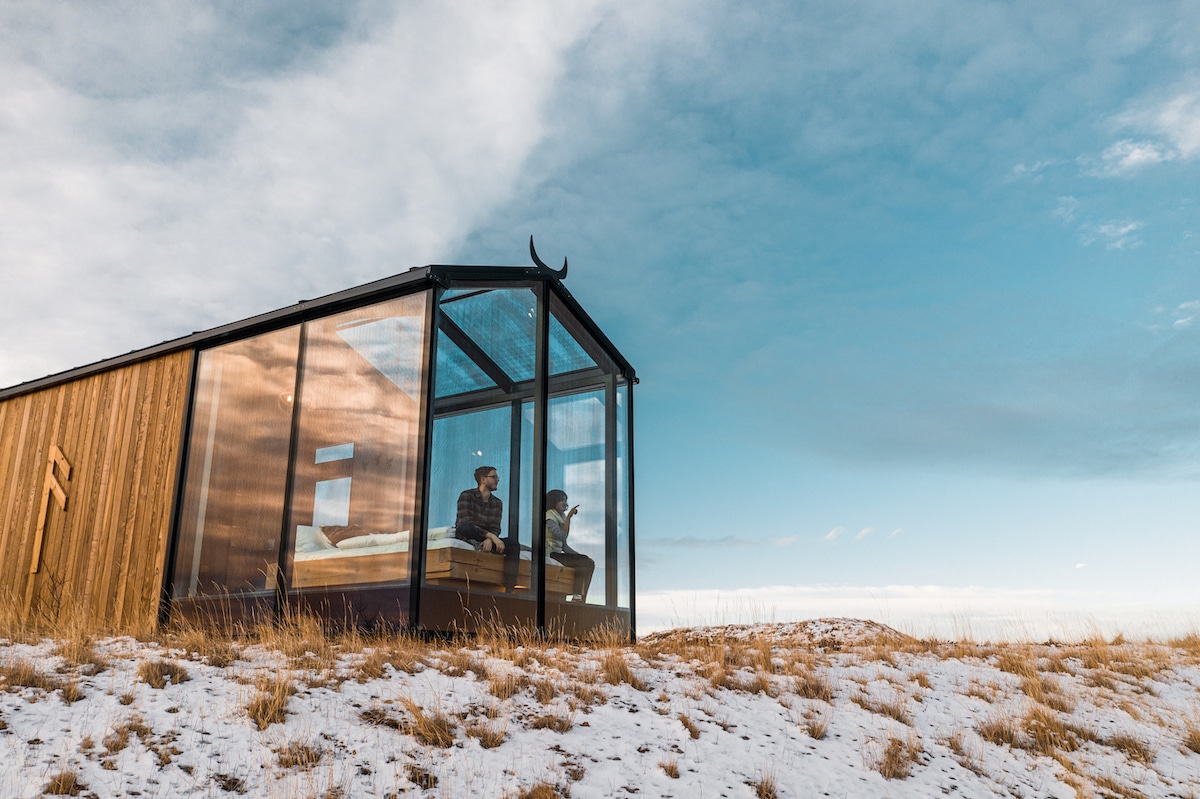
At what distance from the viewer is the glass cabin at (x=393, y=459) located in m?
8.19

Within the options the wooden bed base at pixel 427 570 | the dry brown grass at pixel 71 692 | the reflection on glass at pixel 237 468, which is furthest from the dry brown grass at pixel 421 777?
the reflection on glass at pixel 237 468

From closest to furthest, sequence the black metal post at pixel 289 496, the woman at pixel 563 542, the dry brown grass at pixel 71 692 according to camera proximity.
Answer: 1. the dry brown grass at pixel 71 692
2. the black metal post at pixel 289 496
3. the woman at pixel 563 542

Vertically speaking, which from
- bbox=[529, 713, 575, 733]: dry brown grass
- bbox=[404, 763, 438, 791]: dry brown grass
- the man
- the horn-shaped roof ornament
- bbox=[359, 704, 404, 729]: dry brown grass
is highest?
the horn-shaped roof ornament

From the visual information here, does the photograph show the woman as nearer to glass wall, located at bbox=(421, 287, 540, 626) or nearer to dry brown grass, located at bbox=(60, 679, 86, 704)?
glass wall, located at bbox=(421, 287, 540, 626)

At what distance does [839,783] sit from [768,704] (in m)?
1.17

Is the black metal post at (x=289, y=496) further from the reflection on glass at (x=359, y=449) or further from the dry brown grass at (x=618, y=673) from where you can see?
the dry brown grass at (x=618, y=673)

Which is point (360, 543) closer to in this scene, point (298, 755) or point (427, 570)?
point (427, 570)

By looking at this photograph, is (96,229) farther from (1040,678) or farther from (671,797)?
(1040,678)

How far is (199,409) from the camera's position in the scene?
1014cm

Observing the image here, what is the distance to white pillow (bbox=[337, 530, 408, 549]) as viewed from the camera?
8054 mm

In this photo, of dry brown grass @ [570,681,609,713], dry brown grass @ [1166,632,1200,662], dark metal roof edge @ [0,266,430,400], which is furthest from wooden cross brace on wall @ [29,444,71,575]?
dry brown grass @ [1166,632,1200,662]

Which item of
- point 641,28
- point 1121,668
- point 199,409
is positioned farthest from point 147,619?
point 1121,668

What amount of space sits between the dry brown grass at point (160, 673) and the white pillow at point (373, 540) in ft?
8.19

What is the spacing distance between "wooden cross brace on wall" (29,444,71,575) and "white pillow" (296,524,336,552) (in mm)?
4856
